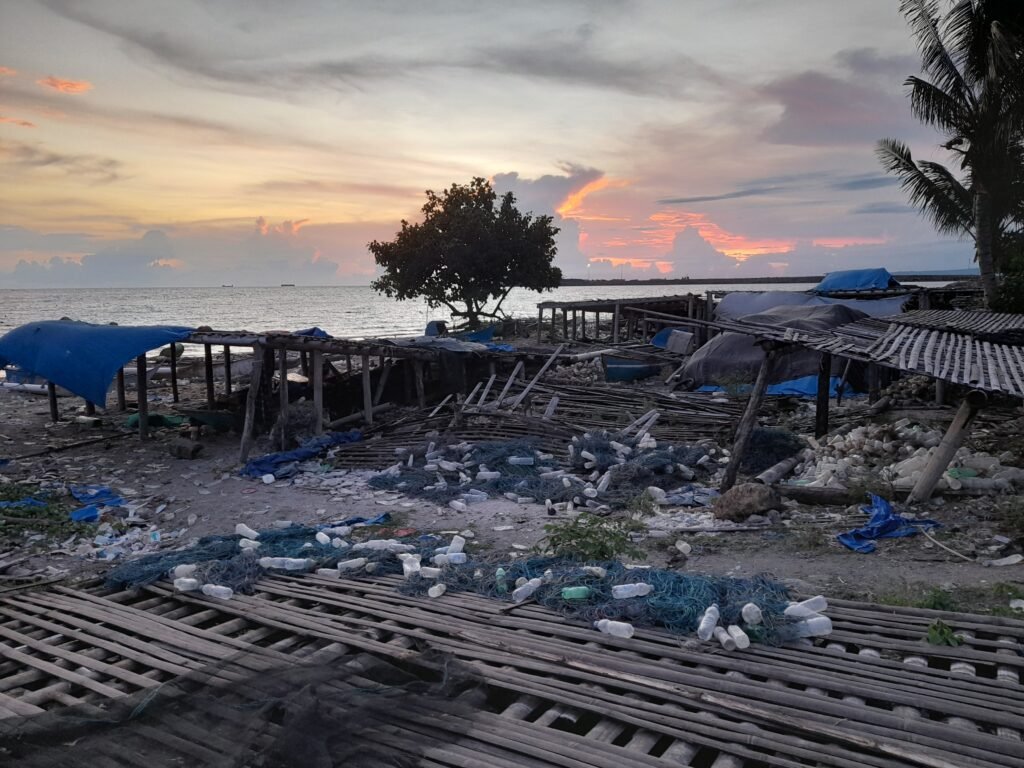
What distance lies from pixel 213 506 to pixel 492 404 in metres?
5.42

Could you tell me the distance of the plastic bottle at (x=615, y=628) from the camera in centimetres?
438

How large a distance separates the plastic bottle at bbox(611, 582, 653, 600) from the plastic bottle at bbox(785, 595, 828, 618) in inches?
34.8

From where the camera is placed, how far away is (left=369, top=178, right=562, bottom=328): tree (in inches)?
1202

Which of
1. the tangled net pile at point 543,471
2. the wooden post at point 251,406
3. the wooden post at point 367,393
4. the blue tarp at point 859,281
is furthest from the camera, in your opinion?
the blue tarp at point 859,281

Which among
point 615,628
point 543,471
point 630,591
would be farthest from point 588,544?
point 543,471

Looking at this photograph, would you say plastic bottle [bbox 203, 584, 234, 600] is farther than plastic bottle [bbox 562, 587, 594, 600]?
Yes

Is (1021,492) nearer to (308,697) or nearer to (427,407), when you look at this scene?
(308,697)

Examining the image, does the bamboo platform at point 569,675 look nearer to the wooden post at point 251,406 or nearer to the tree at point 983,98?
the wooden post at point 251,406

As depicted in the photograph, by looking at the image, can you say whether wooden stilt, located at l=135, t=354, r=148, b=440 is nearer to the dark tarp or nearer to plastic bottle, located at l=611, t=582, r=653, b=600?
plastic bottle, located at l=611, t=582, r=653, b=600

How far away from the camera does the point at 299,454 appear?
11.8 m

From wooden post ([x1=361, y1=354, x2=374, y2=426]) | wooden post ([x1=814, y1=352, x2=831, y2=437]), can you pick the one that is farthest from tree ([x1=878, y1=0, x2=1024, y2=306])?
wooden post ([x1=361, y1=354, x2=374, y2=426])

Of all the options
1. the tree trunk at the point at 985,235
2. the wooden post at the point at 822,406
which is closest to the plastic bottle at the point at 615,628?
the wooden post at the point at 822,406

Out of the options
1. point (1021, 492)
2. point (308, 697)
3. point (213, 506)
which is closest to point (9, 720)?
point (308, 697)

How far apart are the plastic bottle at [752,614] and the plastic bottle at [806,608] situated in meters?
0.23
